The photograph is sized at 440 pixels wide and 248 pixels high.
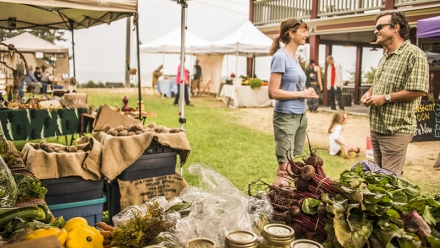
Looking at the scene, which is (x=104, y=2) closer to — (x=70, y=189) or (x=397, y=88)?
(x=70, y=189)

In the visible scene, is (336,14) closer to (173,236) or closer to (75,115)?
(75,115)

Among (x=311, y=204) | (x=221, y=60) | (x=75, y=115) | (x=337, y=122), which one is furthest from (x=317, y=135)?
(x=221, y=60)

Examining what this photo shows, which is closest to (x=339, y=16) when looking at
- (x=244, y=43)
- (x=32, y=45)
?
(x=244, y=43)

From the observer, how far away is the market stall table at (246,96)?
632 inches

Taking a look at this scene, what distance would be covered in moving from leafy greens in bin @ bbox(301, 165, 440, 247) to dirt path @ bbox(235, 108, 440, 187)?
190 inches

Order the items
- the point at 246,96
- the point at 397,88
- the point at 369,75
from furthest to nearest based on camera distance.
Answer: the point at 369,75 < the point at 246,96 < the point at 397,88

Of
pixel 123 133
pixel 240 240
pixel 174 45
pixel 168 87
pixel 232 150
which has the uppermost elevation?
pixel 174 45

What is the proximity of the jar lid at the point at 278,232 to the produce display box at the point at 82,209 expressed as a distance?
2485mm

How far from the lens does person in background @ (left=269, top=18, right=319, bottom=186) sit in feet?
12.7

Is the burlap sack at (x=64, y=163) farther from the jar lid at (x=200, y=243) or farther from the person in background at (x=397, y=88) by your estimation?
the person in background at (x=397, y=88)

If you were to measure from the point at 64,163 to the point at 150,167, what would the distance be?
0.87 meters

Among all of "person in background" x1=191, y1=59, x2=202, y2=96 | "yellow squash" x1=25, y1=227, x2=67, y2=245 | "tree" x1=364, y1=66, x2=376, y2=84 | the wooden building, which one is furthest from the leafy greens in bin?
"tree" x1=364, y1=66, x2=376, y2=84

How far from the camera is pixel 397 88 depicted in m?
3.39

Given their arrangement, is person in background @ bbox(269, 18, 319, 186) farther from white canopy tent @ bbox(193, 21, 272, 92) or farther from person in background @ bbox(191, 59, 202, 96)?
person in background @ bbox(191, 59, 202, 96)
